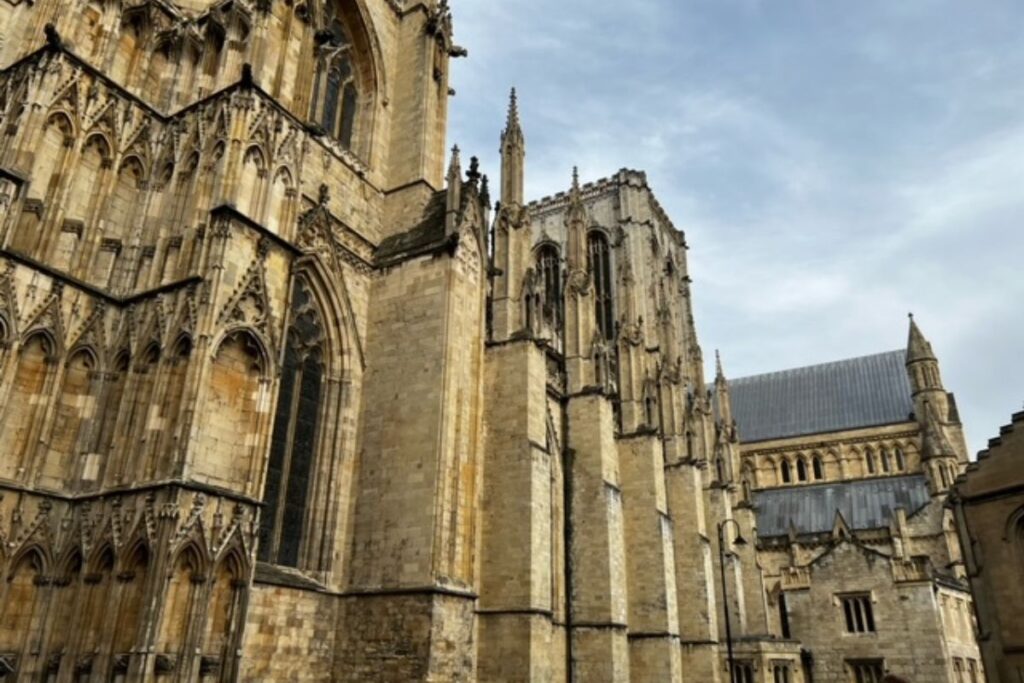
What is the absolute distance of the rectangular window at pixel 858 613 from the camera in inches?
1163

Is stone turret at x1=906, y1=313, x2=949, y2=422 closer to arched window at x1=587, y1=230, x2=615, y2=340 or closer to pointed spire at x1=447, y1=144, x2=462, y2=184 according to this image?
arched window at x1=587, y1=230, x2=615, y2=340

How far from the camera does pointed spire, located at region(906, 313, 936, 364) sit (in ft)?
146

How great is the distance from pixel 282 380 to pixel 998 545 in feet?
49.3

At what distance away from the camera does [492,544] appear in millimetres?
17219

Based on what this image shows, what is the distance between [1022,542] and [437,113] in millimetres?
15768

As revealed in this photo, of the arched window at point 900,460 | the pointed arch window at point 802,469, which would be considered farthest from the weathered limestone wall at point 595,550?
the arched window at point 900,460

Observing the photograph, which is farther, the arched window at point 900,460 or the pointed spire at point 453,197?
the arched window at point 900,460

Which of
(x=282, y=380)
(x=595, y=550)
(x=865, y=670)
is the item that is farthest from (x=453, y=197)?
(x=865, y=670)

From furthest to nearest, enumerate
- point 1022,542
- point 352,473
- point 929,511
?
point 929,511 < point 1022,542 < point 352,473

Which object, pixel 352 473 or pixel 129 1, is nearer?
pixel 129 1

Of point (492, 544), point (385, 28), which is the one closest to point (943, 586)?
point (492, 544)

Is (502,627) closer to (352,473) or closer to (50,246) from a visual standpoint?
(352,473)

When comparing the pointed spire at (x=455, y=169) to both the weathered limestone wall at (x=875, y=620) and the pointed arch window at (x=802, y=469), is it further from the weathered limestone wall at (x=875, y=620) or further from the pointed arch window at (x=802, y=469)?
the pointed arch window at (x=802, y=469)

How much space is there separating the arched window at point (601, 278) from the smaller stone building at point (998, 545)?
22.8m
